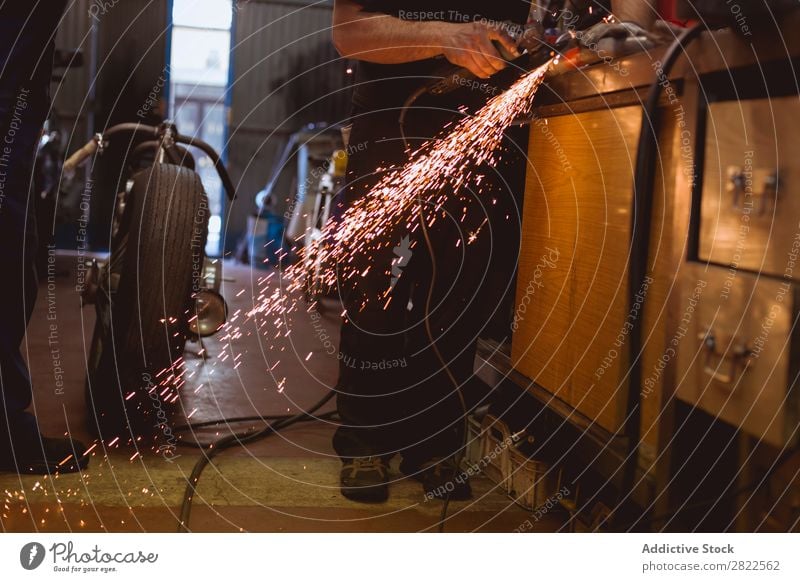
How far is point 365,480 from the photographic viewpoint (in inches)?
65.8

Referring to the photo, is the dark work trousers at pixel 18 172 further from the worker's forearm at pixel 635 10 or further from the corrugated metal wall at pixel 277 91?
the corrugated metal wall at pixel 277 91

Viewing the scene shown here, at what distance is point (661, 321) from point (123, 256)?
1.33 m

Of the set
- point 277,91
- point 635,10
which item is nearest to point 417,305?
point 635,10

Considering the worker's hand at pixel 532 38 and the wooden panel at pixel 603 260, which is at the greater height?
the worker's hand at pixel 532 38

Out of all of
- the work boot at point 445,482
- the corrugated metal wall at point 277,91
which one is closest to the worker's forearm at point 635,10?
the work boot at point 445,482

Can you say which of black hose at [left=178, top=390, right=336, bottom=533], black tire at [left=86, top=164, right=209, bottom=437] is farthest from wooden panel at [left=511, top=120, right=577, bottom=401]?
black tire at [left=86, top=164, right=209, bottom=437]

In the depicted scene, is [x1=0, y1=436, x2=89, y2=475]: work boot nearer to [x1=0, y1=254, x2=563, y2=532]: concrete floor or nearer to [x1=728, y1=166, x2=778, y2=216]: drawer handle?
[x1=0, y1=254, x2=563, y2=532]: concrete floor

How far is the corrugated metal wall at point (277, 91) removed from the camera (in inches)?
311

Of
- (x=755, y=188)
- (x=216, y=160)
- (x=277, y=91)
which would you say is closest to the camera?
(x=755, y=188)

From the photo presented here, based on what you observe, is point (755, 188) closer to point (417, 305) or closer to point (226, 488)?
point (417, 305)

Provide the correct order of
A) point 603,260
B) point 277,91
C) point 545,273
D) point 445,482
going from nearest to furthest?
point 603,260
point 545,273
point 445,482
point 277,91

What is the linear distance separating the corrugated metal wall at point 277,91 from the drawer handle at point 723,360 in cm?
688
